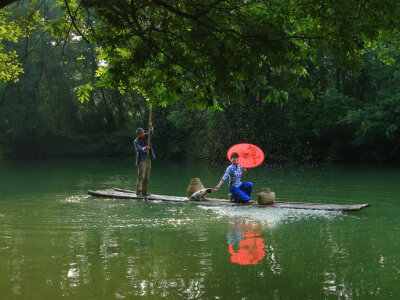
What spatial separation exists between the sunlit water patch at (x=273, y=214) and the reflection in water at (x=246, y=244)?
71 cm

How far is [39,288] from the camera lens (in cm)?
661

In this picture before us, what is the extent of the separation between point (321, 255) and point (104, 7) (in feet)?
16.0

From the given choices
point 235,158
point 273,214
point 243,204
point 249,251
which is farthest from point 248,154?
point 249,251

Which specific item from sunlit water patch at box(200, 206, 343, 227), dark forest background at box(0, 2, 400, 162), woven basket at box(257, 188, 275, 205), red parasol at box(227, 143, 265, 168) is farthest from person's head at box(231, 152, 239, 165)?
dark forest background at box(0, 2, 400, 162)

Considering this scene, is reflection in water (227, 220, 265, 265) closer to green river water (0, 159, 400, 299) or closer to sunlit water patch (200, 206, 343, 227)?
green river water (0, 159, 400, 299)

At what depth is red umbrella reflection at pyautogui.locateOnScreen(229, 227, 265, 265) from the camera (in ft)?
26.0

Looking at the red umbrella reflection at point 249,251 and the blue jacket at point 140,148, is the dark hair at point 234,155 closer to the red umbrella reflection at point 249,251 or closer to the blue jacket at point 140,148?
the blue jacket at point 140,148

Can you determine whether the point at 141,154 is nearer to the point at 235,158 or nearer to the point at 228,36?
the point at 235,158

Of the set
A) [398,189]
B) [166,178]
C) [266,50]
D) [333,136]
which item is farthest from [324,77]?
[266,50]

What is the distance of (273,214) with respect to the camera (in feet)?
39.6

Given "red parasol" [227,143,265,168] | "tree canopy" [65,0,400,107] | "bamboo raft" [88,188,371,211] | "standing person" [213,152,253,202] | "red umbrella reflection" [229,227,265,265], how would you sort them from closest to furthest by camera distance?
1. "tree canopy" [65,0,400,107]
2. "red umbrella reflection" [229,227,265,265]
3. "bamboo raft" [88,188,371,211]
4. "standing person" [213,152,253,202]
5. "red parasol" [227,143,265,168]

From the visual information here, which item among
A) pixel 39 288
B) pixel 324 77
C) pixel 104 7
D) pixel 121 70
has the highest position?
pixel 324 77

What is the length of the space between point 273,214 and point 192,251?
392cm

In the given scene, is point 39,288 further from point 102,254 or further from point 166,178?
point 166,178
